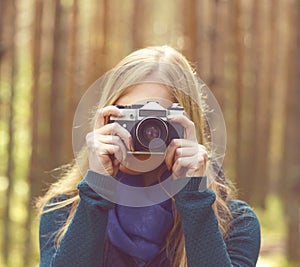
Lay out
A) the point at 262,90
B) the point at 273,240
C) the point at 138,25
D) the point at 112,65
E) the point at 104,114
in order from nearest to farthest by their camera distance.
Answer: the point at 104,114, the point at 138,25, the point at 273,240, the point at 112,65, the point at 262,90

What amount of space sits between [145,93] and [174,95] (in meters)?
0.11

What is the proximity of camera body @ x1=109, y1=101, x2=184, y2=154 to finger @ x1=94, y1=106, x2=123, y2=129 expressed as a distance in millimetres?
17

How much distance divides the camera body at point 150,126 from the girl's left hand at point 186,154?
0.02 meters

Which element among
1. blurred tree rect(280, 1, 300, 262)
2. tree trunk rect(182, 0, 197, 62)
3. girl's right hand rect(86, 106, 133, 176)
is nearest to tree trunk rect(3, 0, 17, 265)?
tree trunk rect(182, 0, 197, 62)

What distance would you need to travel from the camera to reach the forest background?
38.4ft

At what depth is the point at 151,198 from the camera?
294 cm

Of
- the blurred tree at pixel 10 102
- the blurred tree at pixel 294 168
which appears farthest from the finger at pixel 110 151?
the blurred tree at pixel 294 168

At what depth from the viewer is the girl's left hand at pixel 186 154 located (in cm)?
274

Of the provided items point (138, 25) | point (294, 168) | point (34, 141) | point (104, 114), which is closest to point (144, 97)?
point (104, 114)

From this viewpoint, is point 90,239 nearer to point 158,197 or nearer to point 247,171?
point 158,197

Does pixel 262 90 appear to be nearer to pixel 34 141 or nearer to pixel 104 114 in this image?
pixel 34 141

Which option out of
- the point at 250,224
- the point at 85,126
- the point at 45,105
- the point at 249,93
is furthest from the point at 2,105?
the point at 249,93

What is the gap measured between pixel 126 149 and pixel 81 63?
65.4 feet

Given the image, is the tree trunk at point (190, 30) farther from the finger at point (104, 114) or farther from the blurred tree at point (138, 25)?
the finger at point (104, 114)
